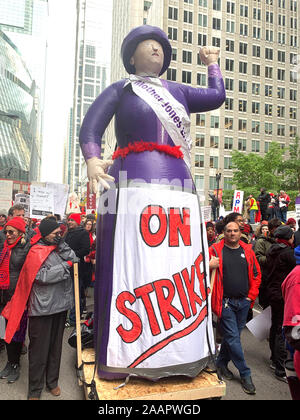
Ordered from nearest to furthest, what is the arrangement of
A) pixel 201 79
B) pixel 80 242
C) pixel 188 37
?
pixel 80 242, pixel 188 37, pixel 201 79

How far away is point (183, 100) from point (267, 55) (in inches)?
2174

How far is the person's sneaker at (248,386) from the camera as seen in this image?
346cm

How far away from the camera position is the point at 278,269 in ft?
13.7

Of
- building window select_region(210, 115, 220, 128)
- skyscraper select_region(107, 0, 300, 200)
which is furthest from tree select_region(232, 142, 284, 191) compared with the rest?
building window select_region(210, 115, 220, 128)

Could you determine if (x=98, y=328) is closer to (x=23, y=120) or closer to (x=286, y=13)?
(x=286, y=13)

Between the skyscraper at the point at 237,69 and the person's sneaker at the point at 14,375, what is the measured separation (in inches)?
1604

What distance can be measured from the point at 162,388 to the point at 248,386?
126 centimetres

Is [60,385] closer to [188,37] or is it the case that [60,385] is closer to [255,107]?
→ [188,37]

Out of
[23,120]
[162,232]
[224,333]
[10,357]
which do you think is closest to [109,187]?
[162,232]

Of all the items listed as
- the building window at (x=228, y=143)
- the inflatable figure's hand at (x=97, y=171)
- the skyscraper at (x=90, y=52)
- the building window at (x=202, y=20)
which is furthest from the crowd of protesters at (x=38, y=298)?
the skyscraper at (x=90, y=52)

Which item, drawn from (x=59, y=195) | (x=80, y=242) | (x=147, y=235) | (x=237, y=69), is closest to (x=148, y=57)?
(x=147, y=235)

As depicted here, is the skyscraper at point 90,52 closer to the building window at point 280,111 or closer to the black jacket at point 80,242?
the building window at point 280,111

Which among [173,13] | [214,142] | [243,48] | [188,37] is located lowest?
[214,142]

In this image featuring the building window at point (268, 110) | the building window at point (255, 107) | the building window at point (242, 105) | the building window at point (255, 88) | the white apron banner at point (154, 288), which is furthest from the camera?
the building window at point (268, 110)
